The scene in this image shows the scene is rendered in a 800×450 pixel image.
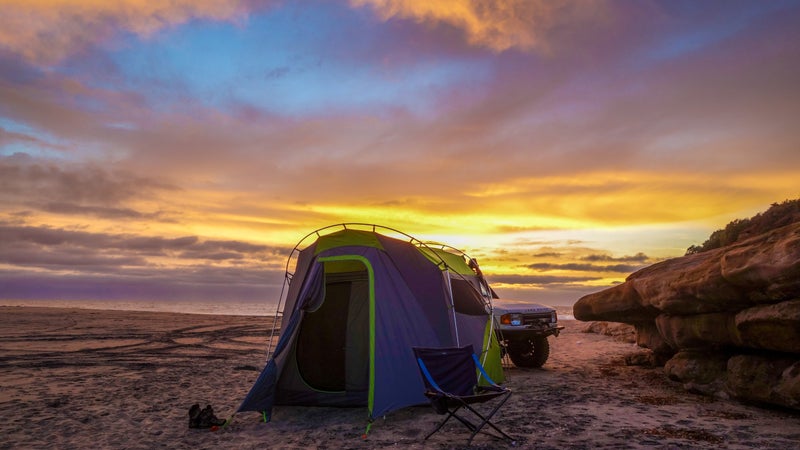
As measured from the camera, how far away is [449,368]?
7.55 m

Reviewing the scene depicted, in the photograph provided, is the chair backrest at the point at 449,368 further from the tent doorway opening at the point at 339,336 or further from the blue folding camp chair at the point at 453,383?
the tent doorway opening at the point at 339,336

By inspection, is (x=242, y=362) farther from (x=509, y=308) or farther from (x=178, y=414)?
(x=509, y=308)

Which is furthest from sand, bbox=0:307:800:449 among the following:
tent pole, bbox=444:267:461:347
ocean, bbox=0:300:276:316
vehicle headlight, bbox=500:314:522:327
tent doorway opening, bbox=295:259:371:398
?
ocean, bbox=0:300:276:316

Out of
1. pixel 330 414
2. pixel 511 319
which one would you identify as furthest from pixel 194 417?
pixel 511 319

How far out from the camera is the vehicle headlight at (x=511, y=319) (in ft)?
41.1

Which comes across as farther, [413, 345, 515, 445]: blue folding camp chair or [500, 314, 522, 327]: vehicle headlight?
[500, 314, 522, 327]: vehicle headlight

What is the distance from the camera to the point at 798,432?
6.58 meters

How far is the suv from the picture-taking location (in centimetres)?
1254

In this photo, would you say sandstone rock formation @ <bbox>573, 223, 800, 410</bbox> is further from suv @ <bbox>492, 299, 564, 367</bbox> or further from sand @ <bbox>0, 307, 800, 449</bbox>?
suv @ <bbox>492, 299, 564, 367</bbox>

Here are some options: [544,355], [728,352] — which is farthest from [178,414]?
[728,352]

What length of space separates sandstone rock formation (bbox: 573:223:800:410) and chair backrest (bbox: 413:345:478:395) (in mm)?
4651

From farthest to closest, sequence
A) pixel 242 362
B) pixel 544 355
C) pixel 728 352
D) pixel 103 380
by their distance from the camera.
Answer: pixel 242 362 < pixel 544 355 < pixel 103 380 < pixel 728 352

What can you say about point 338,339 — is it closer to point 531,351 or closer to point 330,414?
point 330,414

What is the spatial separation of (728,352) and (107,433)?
1136 cm
